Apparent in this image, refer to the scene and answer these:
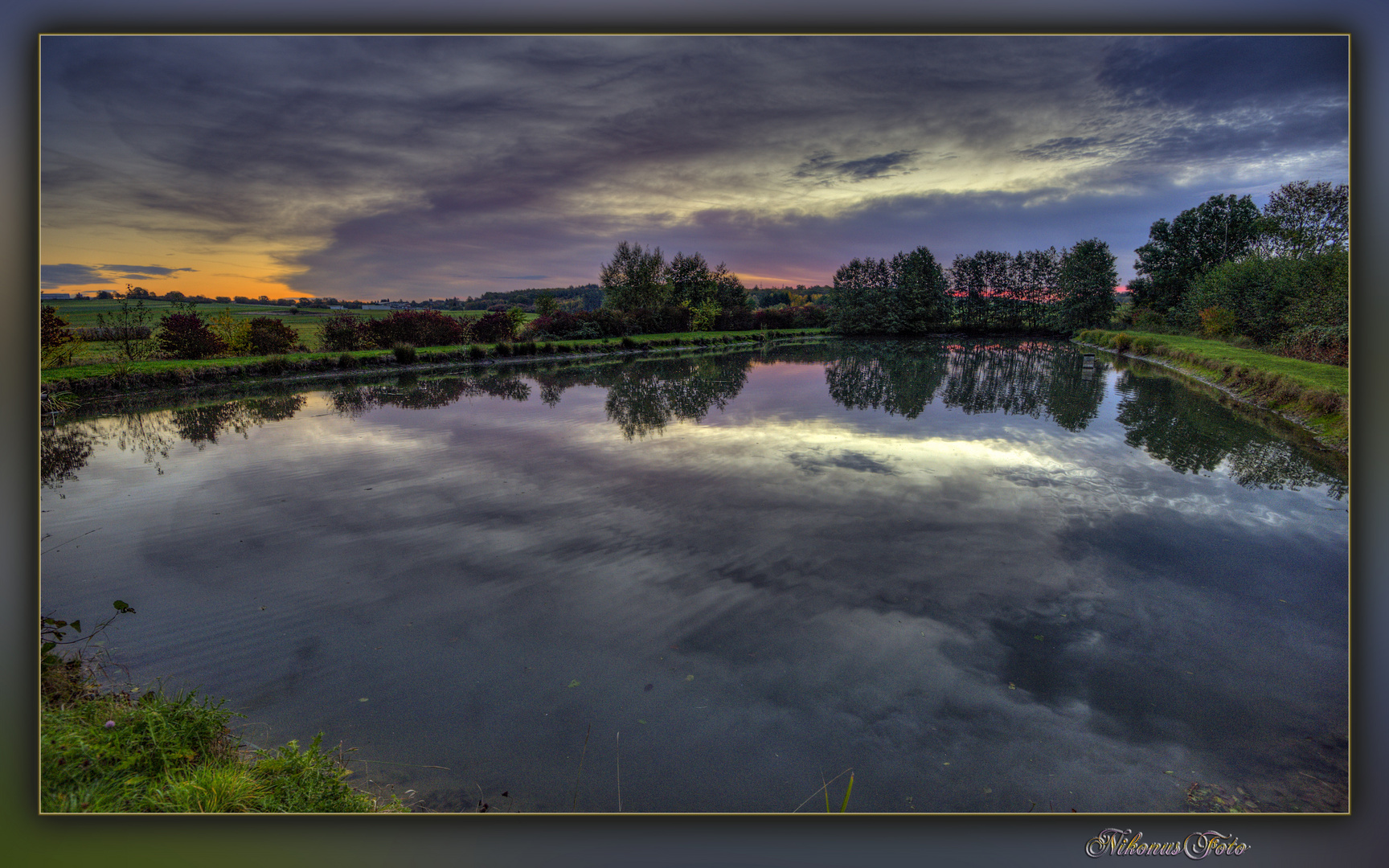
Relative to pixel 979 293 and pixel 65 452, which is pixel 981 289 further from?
pixel 65 452

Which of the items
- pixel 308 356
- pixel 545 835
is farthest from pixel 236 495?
pixel 308 356

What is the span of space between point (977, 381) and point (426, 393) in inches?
648

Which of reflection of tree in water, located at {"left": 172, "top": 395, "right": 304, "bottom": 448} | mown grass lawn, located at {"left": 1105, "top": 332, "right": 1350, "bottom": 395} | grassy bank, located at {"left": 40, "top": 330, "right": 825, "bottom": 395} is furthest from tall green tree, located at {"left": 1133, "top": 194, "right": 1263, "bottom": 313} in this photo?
reflection of tree in water, located at {"left": 172, "top": 395, "right": 304, "bottom": 448}

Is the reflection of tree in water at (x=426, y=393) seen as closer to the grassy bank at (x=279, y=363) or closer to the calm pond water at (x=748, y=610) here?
the grassy bank at (x=279, y=363)

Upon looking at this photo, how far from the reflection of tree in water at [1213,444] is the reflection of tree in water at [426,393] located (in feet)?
44.0

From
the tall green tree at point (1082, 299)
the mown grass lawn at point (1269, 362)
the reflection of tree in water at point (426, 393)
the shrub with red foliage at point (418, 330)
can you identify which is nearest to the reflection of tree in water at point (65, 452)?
the reflection of tree in water at point (426, 393)

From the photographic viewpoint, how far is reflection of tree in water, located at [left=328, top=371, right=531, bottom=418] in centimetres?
1318

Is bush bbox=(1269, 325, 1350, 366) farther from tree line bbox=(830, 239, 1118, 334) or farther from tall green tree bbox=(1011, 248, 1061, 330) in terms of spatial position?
tall green tree bbox=(1011, 248, 1061, 330)

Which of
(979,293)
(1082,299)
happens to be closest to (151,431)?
(1082,299)

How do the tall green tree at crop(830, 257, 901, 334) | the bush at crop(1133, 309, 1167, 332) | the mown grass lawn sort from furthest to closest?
the tall green tree at crop(830, 257, 901, 334)
the bush at crop(1133, 309, 1167, 332)
the mown grass lawn

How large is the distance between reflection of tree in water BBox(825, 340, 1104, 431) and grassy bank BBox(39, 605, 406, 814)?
10.8 meters

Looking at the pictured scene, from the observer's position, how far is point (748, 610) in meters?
3.89

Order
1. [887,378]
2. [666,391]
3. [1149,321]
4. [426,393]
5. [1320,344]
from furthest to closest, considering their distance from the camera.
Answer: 1. [1149,321]
2. [887,378]
3. [666,391]
4. [426,393]
5. [1320,344]

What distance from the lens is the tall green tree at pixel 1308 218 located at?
9.93 ft
